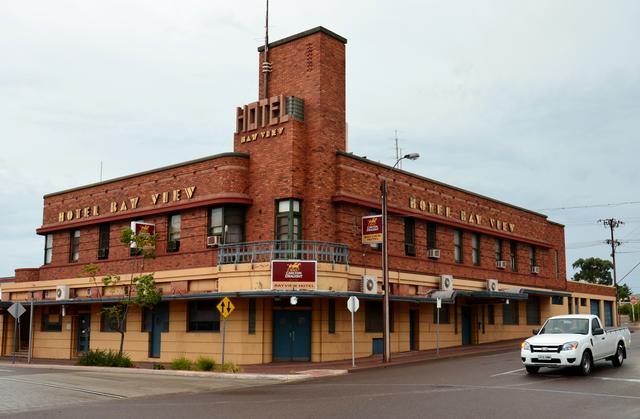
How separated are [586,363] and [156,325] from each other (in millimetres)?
19886

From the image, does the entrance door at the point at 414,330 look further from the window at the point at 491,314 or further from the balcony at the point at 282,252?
the window at the point at 491,314

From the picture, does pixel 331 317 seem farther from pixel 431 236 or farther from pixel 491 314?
pixel 491 314

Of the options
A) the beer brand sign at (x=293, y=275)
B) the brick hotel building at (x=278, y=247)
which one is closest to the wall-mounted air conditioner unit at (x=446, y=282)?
the brick hotel building at (x=278, y=247)

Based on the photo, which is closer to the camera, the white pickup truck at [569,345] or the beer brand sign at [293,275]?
the white pickup truck at [569,345]

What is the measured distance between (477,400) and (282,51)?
2118 centimetres

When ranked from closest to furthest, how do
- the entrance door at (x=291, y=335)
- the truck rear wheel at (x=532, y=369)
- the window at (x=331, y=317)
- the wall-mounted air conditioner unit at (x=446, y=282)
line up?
the truck rear wheel at (x=532, y=369)
the entrance door at (x=291, y=335)
the window at (x=331, y=317)
the wall-mounted air conditioner unit at (x=446, y=282)

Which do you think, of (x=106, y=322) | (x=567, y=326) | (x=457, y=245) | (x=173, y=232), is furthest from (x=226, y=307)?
(x=457, y=245)

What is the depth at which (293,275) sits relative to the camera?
26.6 m

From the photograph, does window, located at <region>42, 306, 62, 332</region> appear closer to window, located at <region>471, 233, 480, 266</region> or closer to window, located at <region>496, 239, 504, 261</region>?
window, located at <region>471, 233, 480, 266</region>

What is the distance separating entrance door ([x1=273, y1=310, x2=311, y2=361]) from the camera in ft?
92.4

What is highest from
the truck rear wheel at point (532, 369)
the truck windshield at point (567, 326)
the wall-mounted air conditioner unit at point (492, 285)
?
the wall-mounted air conditioner unit at point (492, 285)

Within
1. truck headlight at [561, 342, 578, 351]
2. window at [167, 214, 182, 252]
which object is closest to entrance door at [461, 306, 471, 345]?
window at [167, 214, 182, 252]

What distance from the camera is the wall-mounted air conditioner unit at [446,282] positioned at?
3497 cm

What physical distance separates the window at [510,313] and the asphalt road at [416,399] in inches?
818
